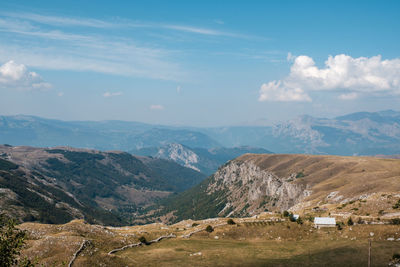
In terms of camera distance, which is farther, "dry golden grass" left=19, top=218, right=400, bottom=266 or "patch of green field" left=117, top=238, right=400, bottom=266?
"dry golden grass" left=19, top=218, right=400, bottom=266

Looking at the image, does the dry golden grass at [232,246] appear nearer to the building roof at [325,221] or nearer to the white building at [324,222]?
the white building at [324,222]

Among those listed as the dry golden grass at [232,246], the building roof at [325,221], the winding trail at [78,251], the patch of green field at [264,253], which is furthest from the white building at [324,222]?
the winding trail at [78,251]

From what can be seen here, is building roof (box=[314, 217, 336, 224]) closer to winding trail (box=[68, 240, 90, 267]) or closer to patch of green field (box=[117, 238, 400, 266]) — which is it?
patch of green field (box=[117, 238, 400, 266])

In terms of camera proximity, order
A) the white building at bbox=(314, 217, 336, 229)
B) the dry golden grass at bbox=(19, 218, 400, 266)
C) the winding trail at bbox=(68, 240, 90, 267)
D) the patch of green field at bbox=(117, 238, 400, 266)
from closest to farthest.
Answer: the patch of green field at bbox=(117, 238, 400, 266)
the winding trail at bbox=(68, 240, 90, 267)
the dry golden grass at bbox=(19, 218, 400, 266)
the white building at bbox=(314, 217, 336, 229)

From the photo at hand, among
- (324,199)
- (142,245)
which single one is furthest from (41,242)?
(324,199)

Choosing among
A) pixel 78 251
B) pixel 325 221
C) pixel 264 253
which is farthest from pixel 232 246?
pixel 78 251

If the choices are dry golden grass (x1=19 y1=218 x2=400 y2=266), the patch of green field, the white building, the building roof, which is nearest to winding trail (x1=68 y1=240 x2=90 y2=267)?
dry golden grass (x1=19 y1=218 x2=400 y2=266)

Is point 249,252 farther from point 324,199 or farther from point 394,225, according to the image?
point 324,199

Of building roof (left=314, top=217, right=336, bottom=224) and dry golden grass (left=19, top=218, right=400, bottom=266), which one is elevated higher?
building roof (left=314, top=217, right=336, bottom=224)

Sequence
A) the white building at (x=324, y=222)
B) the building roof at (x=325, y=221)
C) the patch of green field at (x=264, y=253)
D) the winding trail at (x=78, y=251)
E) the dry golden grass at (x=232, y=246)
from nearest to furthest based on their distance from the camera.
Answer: the patch of green field at (x=264, y=253) < the winding trail at (x=78, y=251) < the dry golden grass at (x=232, y=246) < the white building at (x=324, y=222) < the building roof at (x=325, y=221)

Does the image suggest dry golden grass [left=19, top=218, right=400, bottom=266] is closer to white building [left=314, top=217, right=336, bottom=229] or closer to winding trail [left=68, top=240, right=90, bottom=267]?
winding trail [left=68, top=240, right=90, bottom=267]

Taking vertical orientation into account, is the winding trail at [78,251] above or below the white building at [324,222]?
below

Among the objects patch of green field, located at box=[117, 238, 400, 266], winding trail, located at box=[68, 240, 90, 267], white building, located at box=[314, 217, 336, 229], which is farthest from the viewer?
white building, located at box=[314, 217, 336, 229]

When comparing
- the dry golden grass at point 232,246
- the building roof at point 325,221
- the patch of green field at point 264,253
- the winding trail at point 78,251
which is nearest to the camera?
the patch of green field at point 264,253
